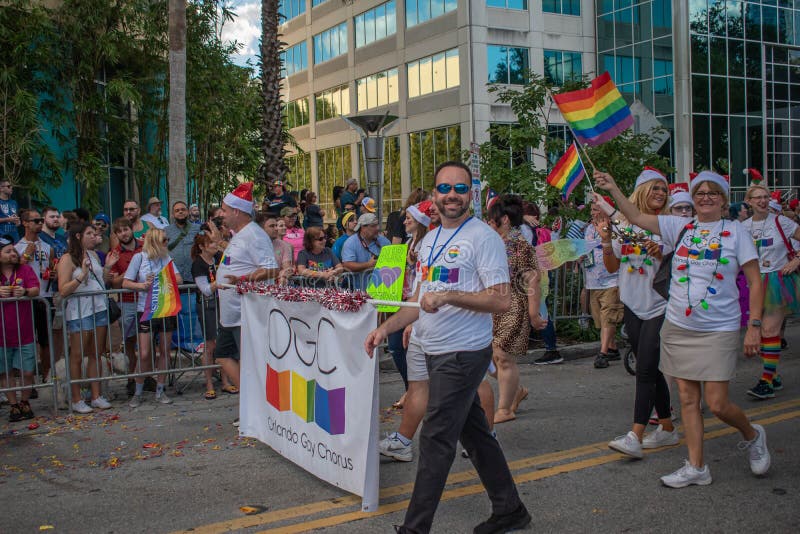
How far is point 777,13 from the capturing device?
115 ft

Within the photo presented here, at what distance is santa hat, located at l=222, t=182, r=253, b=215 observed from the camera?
7113 millimetres

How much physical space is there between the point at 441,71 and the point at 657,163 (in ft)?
75.3

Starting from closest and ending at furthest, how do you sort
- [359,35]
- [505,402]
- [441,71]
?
[505,402] → [441,71] → [359,35]

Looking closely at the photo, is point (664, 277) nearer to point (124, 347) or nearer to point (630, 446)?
point (630, 446)

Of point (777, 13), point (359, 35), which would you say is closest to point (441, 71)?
point (359, 35)

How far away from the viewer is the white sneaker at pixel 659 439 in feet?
20.3

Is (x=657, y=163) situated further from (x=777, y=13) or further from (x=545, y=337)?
(x=777, y=13)

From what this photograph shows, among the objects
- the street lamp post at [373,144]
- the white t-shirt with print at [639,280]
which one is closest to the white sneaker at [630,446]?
the white t-shirt with print at [639,280]

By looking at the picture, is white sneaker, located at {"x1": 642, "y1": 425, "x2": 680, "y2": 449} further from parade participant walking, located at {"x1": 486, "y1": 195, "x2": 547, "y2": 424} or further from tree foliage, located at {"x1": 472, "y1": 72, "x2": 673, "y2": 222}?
tree foliage, located at {"x1": 472, "y1": 72, "x2": 673, "y2": 222}

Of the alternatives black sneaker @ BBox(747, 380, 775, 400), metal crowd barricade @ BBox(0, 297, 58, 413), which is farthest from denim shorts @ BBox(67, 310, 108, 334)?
black sneaker @ BBox(747, 380, 775, 400)

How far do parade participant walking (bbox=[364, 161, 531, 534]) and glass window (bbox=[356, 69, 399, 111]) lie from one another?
34150 mm

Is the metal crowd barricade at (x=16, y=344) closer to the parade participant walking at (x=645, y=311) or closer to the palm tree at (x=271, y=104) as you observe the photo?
the parade participant walking at (x=645, y=311)

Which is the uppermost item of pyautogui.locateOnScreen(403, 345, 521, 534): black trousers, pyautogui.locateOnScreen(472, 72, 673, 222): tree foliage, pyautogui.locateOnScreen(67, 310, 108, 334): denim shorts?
pyautogui.locateOnScreen(472, 72, 673, 222): tree foliage

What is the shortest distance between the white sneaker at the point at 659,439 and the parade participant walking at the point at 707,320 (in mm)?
769
